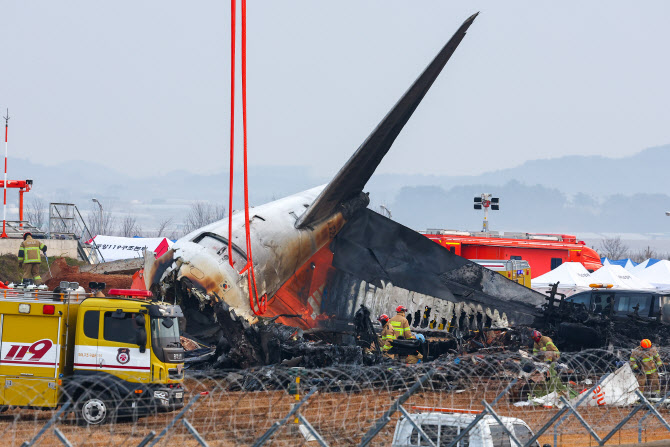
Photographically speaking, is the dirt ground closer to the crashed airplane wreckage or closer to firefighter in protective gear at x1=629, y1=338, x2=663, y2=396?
firefighter in protective gear at x1=629, y1=338, x2=663, y2=396

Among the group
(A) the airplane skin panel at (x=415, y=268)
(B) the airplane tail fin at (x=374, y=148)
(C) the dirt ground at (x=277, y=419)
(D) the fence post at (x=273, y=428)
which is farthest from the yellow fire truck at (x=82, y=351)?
(A) the airplane skin panel at (x=415, y=268)

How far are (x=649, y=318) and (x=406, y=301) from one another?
754 cm

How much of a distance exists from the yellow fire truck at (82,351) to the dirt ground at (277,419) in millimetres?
395

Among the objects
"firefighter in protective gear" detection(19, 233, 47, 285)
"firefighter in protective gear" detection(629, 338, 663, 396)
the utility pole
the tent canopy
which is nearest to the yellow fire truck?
"firefighter in protective gear" detection(629, 338, 663, 396)

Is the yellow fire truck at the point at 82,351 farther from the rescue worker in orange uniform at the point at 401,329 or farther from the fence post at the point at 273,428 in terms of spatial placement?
the rescue worker in orange uniform at the point at 401,329

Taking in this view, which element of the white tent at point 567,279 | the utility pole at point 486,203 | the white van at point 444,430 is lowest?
the white tent at point 567,279

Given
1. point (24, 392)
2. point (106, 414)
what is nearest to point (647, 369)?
point (106, 414)

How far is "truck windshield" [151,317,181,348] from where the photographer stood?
49.7 feet

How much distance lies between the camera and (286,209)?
24.0 metres

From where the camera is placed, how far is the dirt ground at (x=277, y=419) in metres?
12.5

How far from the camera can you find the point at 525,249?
60625 mm

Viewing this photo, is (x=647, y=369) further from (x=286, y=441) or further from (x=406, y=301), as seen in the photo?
(x=286, y=441)

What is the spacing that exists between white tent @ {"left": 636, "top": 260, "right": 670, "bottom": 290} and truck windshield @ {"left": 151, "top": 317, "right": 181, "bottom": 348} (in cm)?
4246

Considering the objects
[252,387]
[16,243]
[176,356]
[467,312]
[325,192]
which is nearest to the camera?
[176,356]
